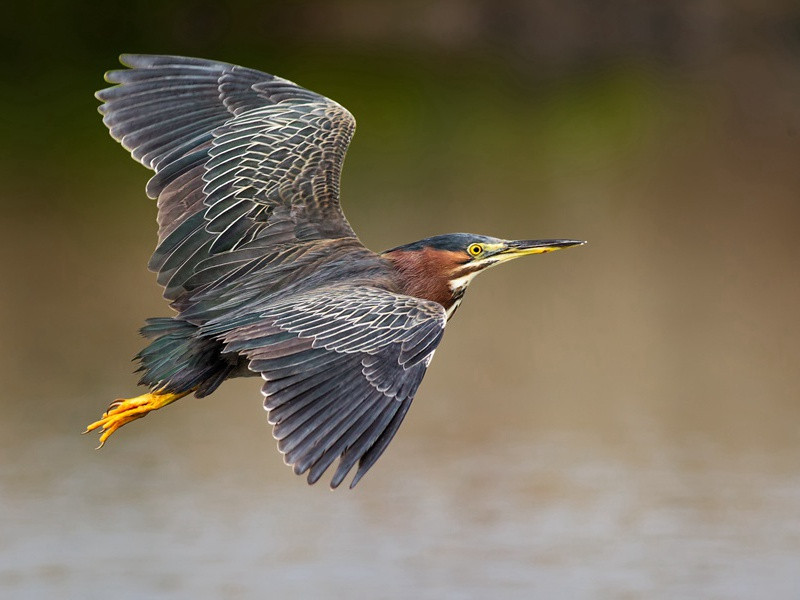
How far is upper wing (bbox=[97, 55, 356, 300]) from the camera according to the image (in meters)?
8.41

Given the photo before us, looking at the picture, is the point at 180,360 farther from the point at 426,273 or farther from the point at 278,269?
the point at 426,273

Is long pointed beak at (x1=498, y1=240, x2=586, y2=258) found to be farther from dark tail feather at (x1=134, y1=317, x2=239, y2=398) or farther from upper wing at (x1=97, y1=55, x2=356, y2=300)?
dark tail feather at (x1=134, y1=317, x2=239, y2=398)

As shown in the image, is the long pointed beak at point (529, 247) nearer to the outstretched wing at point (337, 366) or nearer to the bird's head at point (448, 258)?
the bird's head at point (448, 258)

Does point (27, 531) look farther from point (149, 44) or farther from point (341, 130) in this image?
point (149, 44)

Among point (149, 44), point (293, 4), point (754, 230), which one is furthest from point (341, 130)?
point (293, 4)

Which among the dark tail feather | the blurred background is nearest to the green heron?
the dark tail feather

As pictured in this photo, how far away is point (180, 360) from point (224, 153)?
1483mm

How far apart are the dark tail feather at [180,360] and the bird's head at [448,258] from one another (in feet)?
3.35

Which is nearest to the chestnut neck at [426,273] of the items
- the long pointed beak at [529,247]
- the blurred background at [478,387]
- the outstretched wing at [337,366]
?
the long pointed beak at [529,247]

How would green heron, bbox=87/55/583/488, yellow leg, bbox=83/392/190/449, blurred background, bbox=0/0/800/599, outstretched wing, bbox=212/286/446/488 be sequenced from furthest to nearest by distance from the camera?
blurred background, bbox=0/0/800/599
yellow leg, bbox=83/392/190/449
green heron, bbox=87/55/583/488
outstretched wing, bbox=212/286/446/488

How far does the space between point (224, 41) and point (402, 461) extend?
22.5m

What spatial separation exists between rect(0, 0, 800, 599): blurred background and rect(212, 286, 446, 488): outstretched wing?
916 cm

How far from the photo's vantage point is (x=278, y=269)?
822cm

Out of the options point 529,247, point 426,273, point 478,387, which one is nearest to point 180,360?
point 426,273
